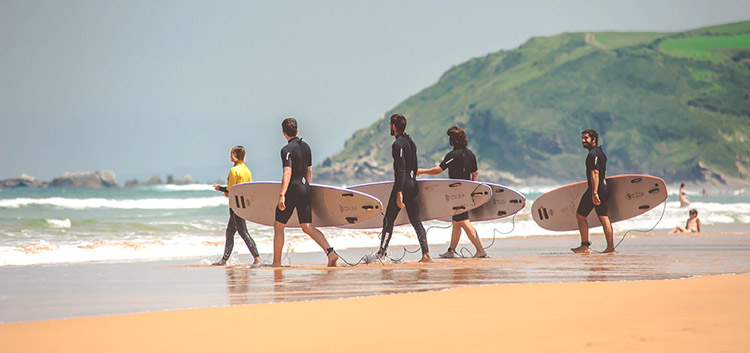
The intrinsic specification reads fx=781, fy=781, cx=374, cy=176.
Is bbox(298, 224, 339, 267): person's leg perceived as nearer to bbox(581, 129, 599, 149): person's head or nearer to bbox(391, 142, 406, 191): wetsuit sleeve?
bbox(391, 142, 406, 191): wetsuit sleeve

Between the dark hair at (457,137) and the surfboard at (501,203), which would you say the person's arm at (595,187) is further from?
the dark hair at (457,137)

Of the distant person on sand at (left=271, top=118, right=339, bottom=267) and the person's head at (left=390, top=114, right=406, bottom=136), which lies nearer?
the distant person on sand at (left=271, top=118, right=339, bottom=267)

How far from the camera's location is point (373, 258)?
355 inches

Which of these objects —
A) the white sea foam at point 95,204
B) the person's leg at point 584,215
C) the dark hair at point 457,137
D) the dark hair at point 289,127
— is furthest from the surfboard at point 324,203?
the white sea foam at point 95,204

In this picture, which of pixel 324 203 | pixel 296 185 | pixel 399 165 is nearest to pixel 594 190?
pixel 399 165

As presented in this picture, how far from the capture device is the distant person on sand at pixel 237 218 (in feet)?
29.8

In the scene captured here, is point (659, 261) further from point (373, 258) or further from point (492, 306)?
point (492, 306)

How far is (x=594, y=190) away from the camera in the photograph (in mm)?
9938

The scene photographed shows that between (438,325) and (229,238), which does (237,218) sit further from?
(438,325)

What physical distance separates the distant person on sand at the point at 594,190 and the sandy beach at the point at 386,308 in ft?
4.81

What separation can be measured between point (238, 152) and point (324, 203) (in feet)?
3.85

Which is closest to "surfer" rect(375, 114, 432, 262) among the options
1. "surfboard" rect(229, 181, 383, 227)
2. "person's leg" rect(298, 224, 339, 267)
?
"surfboard" rect(229, 181, 383, 227)

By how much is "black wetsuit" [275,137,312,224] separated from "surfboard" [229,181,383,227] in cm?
93

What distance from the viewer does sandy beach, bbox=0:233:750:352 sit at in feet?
13.1
